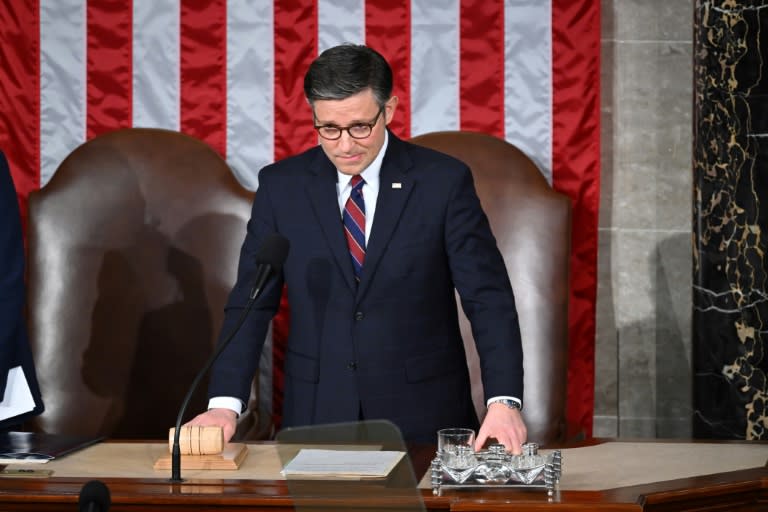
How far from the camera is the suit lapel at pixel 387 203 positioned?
2617 millimetres

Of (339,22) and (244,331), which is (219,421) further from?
(339,22)

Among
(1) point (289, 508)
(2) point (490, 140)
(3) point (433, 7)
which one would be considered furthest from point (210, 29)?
(1) point (289, 508)

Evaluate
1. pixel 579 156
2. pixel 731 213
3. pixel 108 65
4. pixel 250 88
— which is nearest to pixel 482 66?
pixel 579 156

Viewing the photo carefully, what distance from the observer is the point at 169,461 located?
221 cm

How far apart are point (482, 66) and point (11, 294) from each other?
187 cm

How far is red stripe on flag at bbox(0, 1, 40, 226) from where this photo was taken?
3.90 meters

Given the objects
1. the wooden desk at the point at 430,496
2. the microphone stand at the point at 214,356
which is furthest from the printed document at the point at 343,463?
the microphone stand at the point at 214,356

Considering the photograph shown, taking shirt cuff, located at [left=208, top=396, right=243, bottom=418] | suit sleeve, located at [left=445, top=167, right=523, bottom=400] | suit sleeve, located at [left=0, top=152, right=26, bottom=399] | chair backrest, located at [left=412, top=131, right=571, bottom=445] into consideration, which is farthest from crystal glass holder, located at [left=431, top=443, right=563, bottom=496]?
chair backrest, located at [left=412, top=131, right=571, bottom=445]

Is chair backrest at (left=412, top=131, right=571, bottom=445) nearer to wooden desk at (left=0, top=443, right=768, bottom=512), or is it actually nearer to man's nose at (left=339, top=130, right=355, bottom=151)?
man's nose at (left=339, top=130, right=355, bottom=151)

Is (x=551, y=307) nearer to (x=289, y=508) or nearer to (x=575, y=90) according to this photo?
(x=575, y=90)

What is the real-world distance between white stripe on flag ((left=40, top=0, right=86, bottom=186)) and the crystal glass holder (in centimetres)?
241

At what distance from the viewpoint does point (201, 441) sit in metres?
2.25

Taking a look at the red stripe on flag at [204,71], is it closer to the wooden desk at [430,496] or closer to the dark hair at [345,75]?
the dark hair at [345,75]

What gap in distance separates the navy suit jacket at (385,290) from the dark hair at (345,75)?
0.91ft
